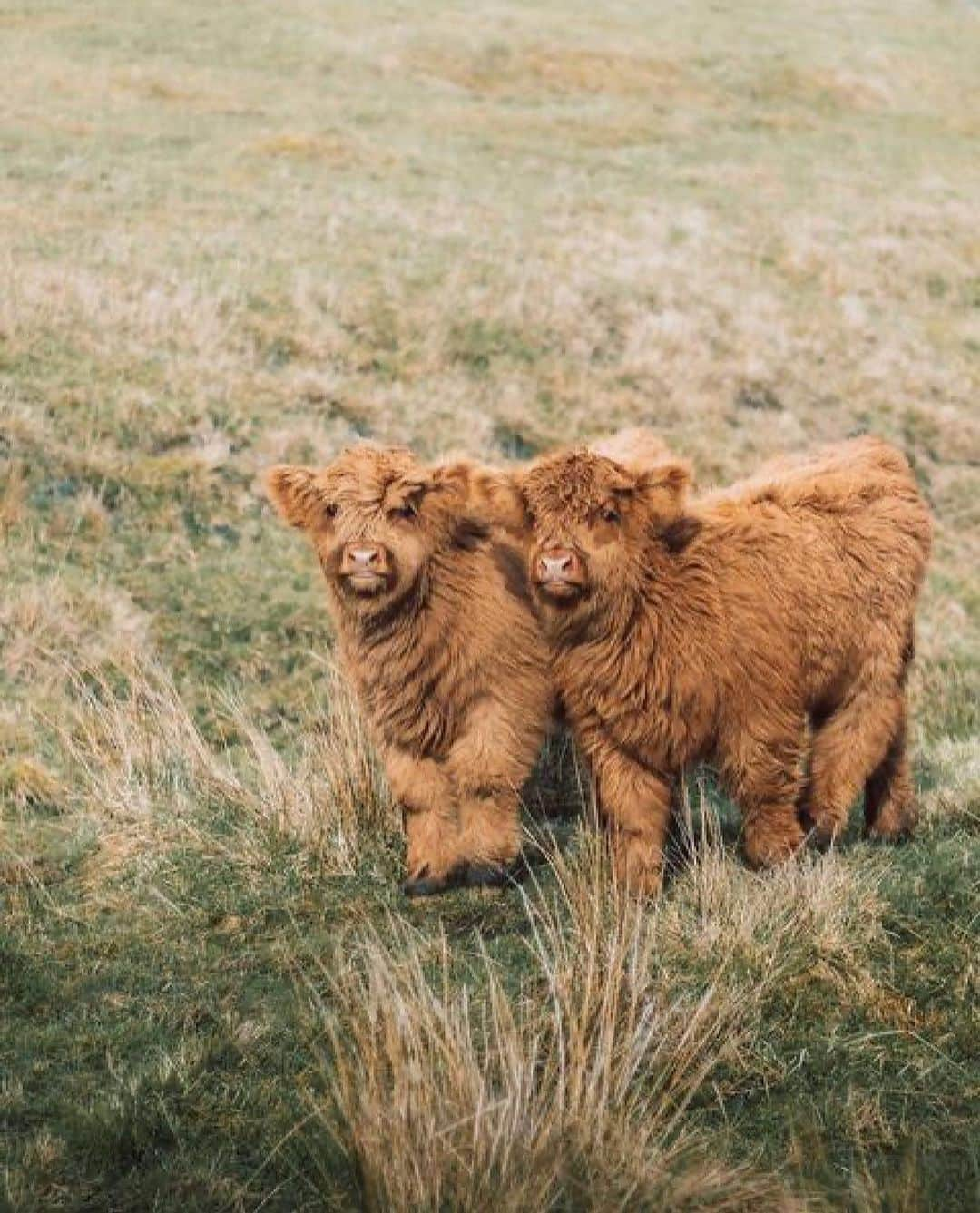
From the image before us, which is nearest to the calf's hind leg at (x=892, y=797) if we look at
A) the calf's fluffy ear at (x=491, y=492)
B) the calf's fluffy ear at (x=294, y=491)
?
the calf's fluffy ear at (x=491, y=492)

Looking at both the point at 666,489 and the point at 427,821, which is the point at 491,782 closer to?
the point at 427,821

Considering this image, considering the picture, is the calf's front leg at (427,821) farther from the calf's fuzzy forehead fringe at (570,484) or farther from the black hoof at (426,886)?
the calf's fuzzy forehead fringe at (570,484)

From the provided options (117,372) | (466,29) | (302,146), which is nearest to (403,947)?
(117,372)

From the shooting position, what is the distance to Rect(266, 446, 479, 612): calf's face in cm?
589

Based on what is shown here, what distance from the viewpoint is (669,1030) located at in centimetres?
448

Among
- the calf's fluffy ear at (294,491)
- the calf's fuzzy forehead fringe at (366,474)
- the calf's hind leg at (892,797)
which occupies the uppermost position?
the calf's fuzzy forehead fringe at (366,474)

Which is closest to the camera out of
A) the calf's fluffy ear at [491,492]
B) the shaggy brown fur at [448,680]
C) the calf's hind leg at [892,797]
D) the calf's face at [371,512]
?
Result: the calf's fluffy ear at [491,492]

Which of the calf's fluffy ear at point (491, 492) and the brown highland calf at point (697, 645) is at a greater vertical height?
the calf's fluffy ear at point (491, 492)

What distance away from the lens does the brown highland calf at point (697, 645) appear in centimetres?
579

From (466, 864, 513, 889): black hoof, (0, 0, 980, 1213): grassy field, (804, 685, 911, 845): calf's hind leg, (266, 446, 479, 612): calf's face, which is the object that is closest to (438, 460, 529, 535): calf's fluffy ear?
(266, 446, 479, 612): calf's face

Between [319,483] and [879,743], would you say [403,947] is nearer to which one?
[319,483]

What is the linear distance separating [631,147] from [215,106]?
856 cm

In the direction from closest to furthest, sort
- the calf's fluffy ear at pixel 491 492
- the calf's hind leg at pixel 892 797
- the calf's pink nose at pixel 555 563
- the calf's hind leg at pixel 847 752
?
the calf's pink nose at pixel 555 563, the calf's fluffy ear at pixel 491 492, the calf's hind leg at pixel 847 752, the calf's hind leg at pixel 892 797

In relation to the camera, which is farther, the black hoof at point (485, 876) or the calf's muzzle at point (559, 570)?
the black hoof at point (485, 876)
